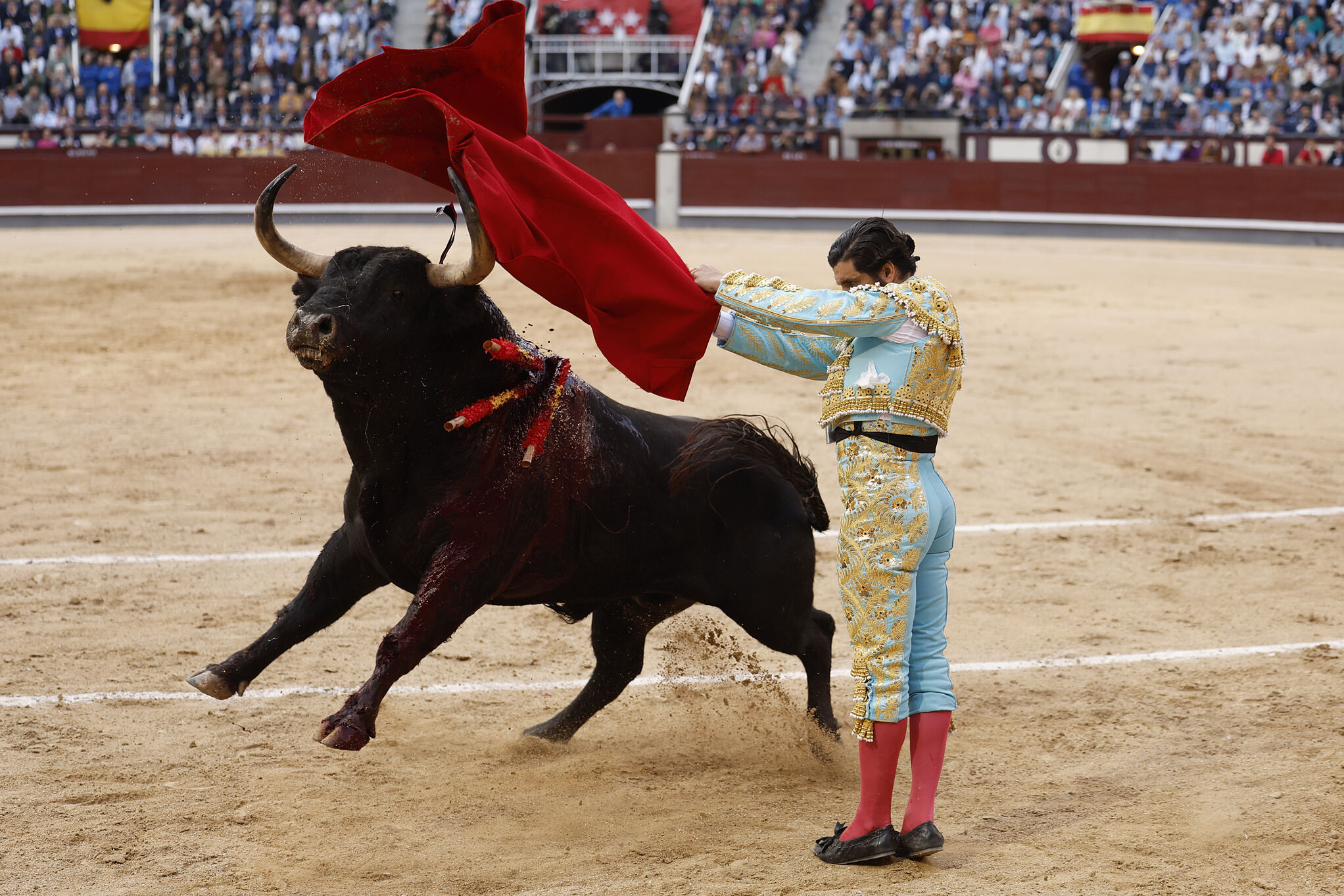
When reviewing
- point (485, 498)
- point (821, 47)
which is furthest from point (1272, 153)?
point (485, 498)

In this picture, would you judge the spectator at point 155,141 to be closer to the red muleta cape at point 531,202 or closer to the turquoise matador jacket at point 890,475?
the red muleta cape at point 531,202

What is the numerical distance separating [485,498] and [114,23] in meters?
20.6

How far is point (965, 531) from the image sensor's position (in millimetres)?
5676

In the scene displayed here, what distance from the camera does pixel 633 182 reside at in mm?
19406

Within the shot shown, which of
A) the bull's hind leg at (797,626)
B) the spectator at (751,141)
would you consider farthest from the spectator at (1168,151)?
the bull's hind leg at (797,626)

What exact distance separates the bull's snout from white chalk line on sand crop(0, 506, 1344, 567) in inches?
99.1

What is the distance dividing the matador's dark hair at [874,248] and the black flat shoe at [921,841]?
43.7 inches

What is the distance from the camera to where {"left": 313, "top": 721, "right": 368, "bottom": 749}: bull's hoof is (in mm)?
2699

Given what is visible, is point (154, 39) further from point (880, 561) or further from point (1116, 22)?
point (880, 561)

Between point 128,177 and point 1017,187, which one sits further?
point 128,177

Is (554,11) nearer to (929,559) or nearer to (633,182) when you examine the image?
(633,182)

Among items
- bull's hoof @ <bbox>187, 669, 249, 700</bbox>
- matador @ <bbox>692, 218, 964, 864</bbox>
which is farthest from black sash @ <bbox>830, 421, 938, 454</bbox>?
bull's hoof @ <bbox>187, 669, 249, 700</bbox>

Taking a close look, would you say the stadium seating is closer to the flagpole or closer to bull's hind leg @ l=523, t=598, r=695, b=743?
the flagpole

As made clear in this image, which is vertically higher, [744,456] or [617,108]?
[617,108]
